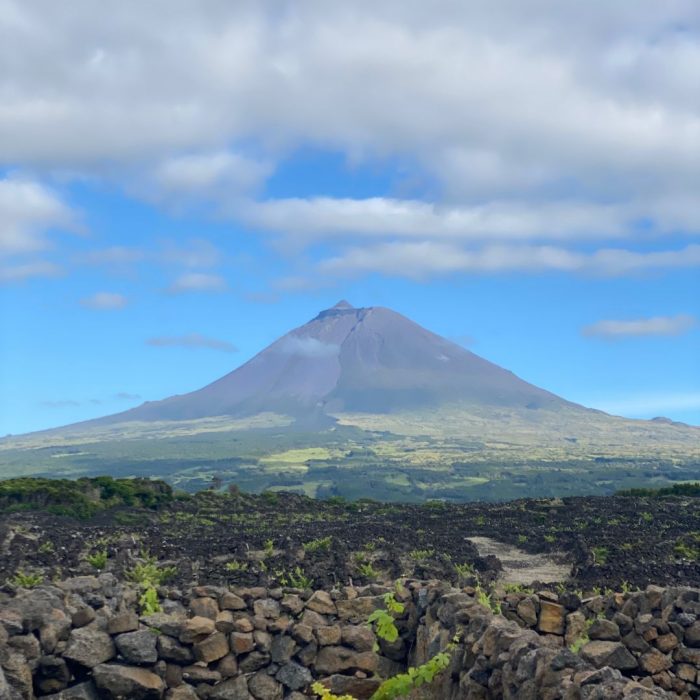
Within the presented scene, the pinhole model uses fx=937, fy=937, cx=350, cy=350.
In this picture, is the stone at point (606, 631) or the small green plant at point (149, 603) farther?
the small green plant at point (149, 603)

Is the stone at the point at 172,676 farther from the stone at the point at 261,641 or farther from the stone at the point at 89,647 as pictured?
the stone at the point at 261,641

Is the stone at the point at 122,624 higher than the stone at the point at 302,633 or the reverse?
higher

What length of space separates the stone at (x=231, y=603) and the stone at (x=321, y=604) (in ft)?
3.61

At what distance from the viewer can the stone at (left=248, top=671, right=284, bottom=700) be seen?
13703mm

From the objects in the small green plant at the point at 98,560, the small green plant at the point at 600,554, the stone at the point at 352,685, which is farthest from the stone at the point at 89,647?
the small green plant at the point at 600,554

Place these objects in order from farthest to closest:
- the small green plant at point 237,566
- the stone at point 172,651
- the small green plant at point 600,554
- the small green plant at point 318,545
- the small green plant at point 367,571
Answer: the small green plant at point 318,545
the small green plant at point 600,554
the small green plant at point 367,571
the small green plant at point 237,566
the stone at point 172,651

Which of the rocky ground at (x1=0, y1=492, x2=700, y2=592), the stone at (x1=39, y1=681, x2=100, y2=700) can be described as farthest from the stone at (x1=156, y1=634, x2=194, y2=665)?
the rocky ground at (x1=0, y1=492, x2=700, y2=592)

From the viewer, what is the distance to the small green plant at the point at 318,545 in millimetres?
28447

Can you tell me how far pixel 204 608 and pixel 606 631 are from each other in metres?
5.96

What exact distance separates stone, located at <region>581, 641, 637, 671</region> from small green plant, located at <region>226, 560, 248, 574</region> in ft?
44.3

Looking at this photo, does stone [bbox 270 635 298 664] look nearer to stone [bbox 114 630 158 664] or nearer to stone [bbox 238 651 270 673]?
stone [bbox 238 651 270 673]

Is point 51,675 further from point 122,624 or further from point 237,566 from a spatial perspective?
point 237,566

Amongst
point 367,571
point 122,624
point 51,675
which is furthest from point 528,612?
point 367,571

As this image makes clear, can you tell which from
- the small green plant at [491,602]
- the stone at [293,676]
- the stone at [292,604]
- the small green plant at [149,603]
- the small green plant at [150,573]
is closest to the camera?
the stone at [293,676]
